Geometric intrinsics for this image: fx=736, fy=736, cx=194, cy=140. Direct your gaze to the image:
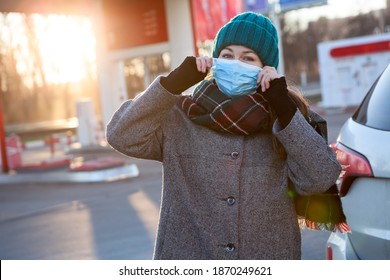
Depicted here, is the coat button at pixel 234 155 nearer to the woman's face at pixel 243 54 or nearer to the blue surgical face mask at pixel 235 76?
the blue surgical face mask at pixel 235 76

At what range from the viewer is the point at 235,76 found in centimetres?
229

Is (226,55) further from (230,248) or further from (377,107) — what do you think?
(377,107)

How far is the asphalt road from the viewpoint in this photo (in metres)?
6.20

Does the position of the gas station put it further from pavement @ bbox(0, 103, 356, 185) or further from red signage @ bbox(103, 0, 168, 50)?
pavement @ bbox(0, 103, 356, 185)

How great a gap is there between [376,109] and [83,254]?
145 inches

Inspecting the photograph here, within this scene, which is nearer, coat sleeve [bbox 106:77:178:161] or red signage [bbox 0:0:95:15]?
coat sleeve [bbox 106:77:178:161]

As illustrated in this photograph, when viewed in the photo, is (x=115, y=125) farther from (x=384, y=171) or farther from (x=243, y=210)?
(x=384, y=171)

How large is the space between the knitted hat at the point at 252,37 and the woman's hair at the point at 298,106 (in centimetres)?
12

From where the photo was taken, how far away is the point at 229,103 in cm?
230

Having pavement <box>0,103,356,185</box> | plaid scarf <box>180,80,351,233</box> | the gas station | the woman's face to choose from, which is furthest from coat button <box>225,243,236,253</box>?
the gas station

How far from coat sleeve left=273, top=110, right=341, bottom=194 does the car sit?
539mm

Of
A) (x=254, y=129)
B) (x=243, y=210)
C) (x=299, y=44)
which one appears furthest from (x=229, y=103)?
(x=299, y=44)

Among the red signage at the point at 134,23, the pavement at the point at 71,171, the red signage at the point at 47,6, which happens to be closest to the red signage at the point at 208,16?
the red signage at the point at 134,23

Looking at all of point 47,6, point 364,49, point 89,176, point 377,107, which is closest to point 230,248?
point 377,107
